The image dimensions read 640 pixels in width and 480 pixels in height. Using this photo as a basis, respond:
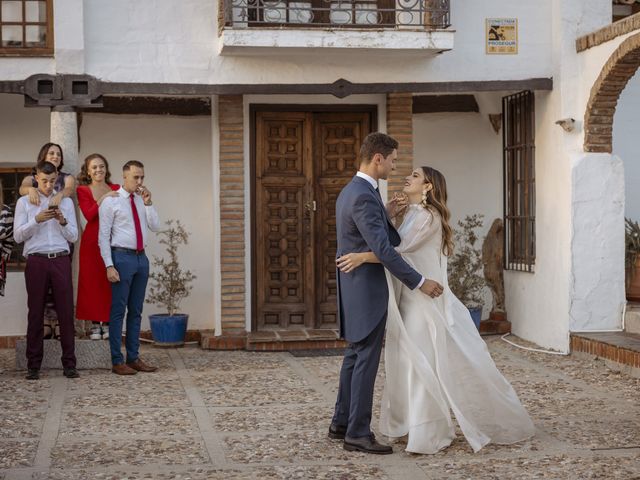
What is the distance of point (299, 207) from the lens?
1265cm

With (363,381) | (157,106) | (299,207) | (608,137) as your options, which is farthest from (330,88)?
(363,381)

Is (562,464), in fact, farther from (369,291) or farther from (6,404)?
(6,404)

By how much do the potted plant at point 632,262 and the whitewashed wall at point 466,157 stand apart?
1.64 metres

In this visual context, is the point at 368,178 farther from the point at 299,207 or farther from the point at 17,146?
the point at 17,146

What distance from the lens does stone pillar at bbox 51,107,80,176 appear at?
431 inches

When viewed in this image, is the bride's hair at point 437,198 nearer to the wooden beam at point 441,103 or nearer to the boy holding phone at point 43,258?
the boy holding phone at point 43,258

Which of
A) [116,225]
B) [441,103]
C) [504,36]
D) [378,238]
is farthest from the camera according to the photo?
[441,103]

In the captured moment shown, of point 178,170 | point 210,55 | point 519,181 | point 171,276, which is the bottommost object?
point 171,276

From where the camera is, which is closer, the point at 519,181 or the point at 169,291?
the point at 169,291

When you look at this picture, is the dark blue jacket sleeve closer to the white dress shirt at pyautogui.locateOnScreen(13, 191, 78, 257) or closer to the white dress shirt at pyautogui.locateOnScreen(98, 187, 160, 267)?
the white dress shirt at pyautogui.locateOnScreen(98, 187, 160, 267)

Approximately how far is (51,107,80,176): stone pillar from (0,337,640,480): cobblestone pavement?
222 cm

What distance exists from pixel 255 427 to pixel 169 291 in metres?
4.78

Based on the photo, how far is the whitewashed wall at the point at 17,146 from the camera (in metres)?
12.5

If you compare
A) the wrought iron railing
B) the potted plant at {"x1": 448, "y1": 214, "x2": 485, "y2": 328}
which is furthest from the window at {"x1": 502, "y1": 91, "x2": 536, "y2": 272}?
the wrought iron railing
